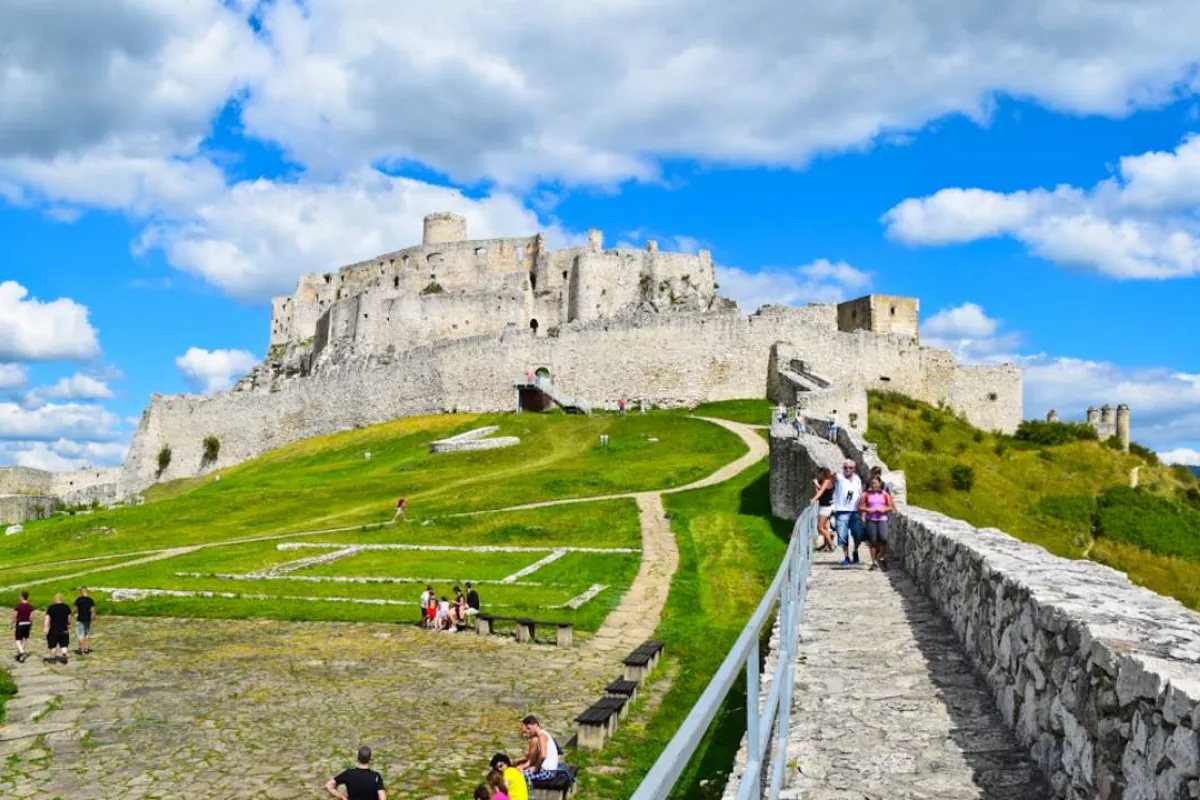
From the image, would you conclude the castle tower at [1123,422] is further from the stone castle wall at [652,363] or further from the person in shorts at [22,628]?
the person in shorts at [22,628]

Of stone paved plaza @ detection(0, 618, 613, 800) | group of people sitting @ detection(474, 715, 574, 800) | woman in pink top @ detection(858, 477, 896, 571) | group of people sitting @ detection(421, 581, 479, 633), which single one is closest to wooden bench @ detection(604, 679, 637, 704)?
stone paved plaza @ detection(0, 618, 613, 800)

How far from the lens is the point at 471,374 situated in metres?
58.3


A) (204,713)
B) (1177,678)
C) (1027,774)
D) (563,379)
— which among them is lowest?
(204,713)

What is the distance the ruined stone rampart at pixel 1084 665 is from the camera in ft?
12.4

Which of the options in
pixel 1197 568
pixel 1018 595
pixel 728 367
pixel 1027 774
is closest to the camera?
pixel 1027 774

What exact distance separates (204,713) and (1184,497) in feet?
134

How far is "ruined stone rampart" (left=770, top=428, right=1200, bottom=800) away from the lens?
3.77 metres

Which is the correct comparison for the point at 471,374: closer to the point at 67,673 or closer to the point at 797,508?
the point at 797,508

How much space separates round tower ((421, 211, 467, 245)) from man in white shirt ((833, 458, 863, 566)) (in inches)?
2936

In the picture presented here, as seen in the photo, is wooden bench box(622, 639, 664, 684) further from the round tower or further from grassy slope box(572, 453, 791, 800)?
the round tower

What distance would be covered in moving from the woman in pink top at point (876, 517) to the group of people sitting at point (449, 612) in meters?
8.06

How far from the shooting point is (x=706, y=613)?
18.2 m

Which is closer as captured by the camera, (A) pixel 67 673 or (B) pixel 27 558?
(A) pixel 67 673

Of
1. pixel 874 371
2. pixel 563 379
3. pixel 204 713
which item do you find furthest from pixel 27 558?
pixel 874 371
